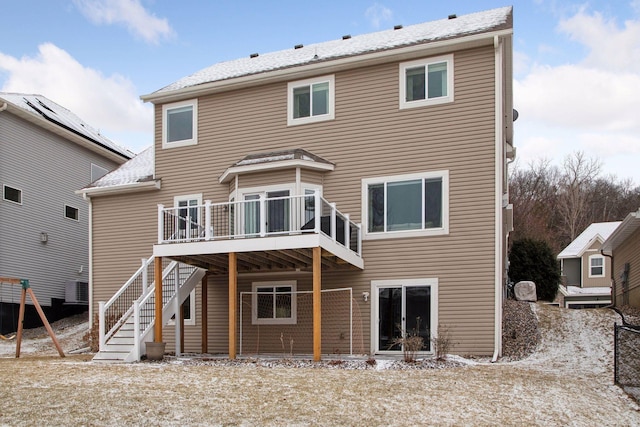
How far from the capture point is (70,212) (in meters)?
24.9

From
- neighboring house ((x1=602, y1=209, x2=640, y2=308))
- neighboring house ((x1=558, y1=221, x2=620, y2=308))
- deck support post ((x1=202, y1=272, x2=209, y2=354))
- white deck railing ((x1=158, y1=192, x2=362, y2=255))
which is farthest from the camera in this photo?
neighboring house ((x1=558, y1=221, x2=620, y2=308))

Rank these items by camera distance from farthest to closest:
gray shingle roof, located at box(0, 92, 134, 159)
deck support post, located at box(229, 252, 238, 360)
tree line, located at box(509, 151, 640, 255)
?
tree line, located at box(509, 151, 640, 255) → gray shingle roof, located at box(0, 92, 134, 159) → deck support post, located at box(229, 252, 238, 360)

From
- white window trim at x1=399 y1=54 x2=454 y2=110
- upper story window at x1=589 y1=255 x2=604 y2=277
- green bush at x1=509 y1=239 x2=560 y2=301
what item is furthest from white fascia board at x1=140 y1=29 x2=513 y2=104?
upper story window at x1=589 y1=255 x2=604 y2=277

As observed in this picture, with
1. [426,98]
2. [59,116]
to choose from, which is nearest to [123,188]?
[426,98]

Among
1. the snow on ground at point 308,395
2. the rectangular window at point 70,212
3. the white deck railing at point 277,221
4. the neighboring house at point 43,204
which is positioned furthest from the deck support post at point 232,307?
the rectangular window at point 70,212

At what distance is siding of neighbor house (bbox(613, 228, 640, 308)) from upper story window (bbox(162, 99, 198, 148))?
1420 centimetres

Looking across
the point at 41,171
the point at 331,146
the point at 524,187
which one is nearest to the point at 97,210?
the point at 41,171

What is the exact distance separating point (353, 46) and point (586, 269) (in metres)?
23.8

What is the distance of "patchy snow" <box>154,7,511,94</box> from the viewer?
15703 mm

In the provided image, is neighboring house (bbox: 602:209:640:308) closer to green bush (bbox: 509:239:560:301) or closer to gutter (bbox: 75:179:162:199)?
green bush (bbox: 509:239:560:301)

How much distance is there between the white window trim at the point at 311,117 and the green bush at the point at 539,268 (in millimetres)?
12011

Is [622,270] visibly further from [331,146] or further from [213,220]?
[213,220]

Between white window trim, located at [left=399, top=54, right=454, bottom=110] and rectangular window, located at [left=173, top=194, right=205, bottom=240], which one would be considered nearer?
white window trim, located at [left=399, top=54, right=454, bottom=110]

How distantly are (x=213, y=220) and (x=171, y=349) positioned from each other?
12.1 feet
